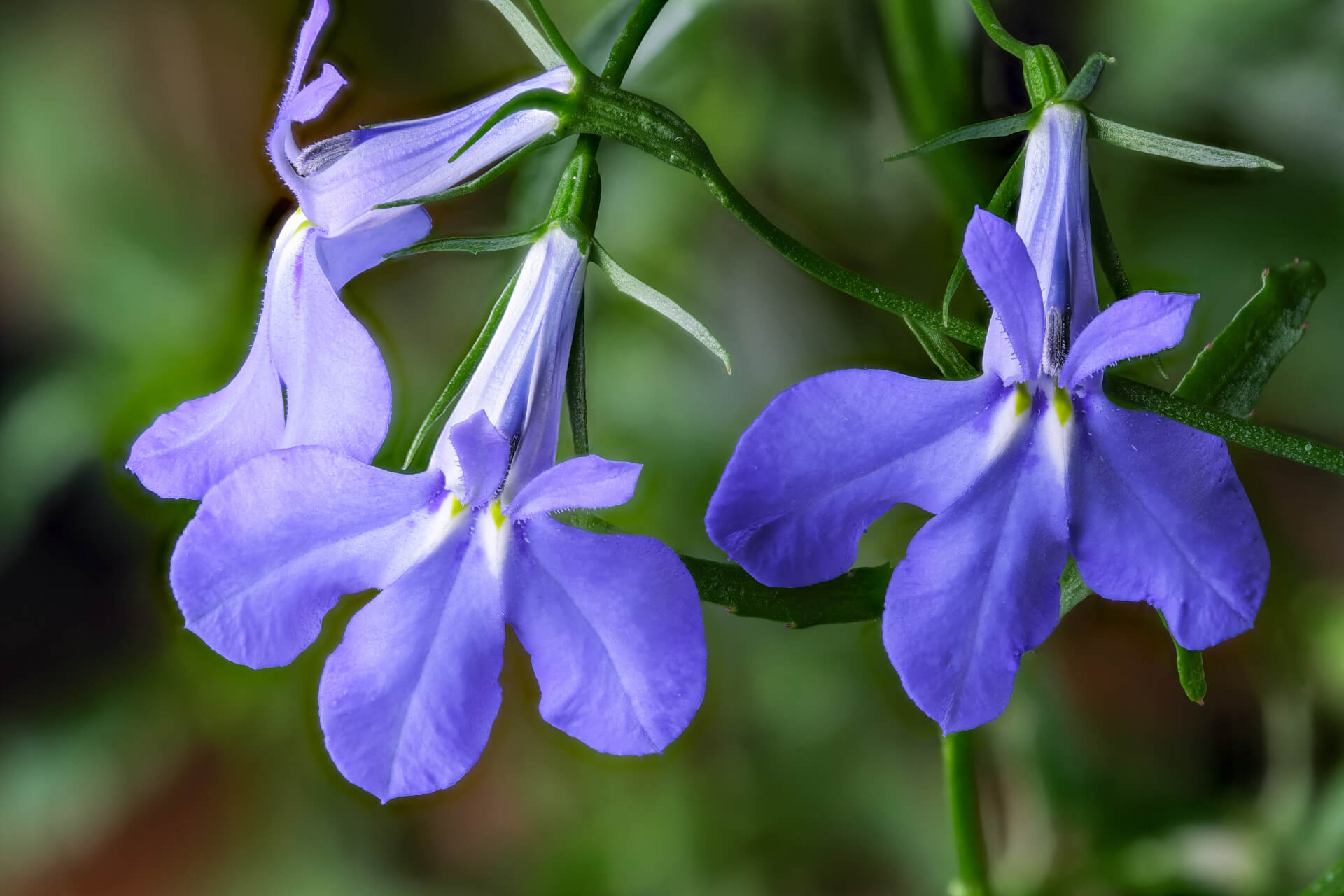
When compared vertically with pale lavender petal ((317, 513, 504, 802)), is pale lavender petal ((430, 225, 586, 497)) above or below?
above

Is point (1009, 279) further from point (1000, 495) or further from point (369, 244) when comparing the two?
point (369, 244)

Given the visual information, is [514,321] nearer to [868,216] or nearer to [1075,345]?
[1075,345]

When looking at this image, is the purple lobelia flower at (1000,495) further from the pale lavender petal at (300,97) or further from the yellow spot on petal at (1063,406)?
the pale lavender petal at (300,97)

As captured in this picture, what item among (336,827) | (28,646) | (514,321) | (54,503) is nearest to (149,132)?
(54,503)

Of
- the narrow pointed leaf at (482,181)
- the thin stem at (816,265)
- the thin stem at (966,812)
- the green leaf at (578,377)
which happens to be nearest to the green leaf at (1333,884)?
the thin stem at (966,812)

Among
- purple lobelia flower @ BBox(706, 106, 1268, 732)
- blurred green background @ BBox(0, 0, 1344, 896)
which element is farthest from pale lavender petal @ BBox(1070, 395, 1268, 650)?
blurred green background @ BBox(0, 0, 1344, 896)

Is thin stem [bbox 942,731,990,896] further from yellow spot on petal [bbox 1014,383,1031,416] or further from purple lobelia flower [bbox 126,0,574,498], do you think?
purple lobelia flower [bbox 126,0,574,498]
